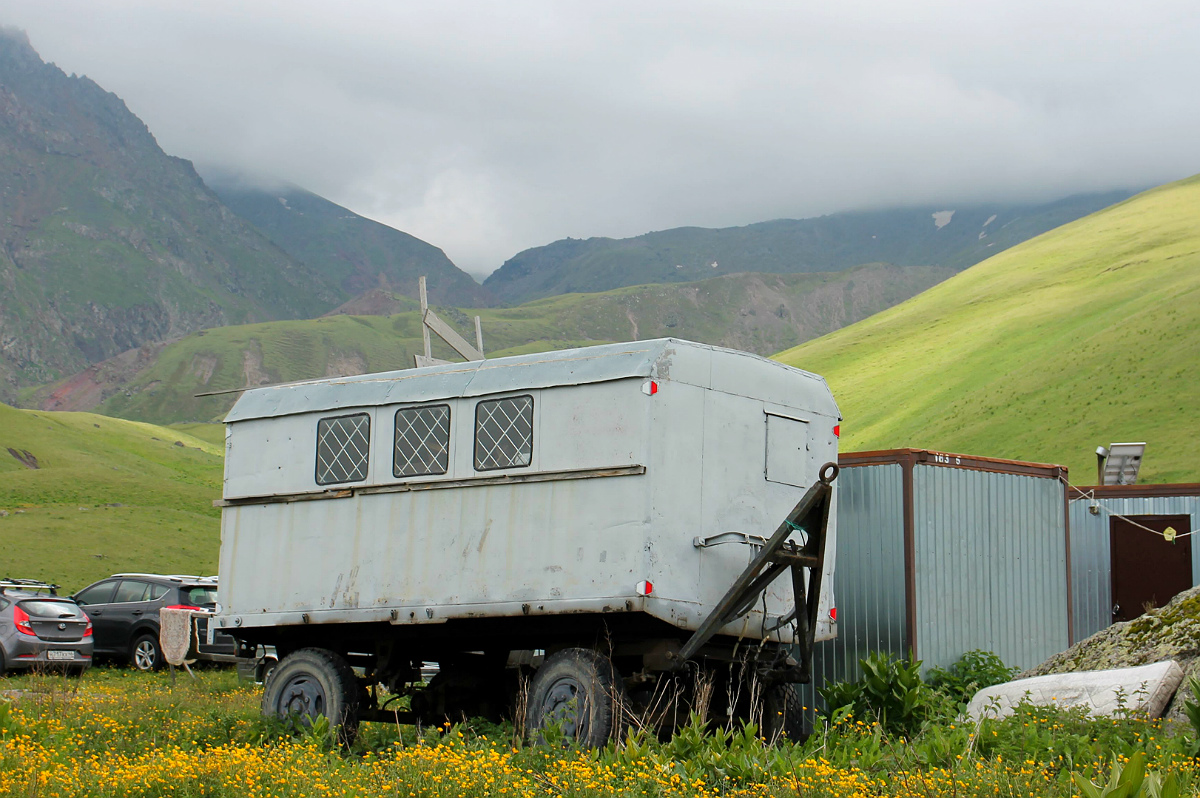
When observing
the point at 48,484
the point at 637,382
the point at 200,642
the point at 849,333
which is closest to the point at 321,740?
the point at 637,382

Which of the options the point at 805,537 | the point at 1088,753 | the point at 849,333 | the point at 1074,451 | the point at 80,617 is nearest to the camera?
the point at 1088,753

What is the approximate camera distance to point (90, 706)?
42.7 feet

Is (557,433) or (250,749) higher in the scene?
(557,433)

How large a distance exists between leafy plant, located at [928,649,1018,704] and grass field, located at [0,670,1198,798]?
2.30 metres

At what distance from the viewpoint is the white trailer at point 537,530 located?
32.5ft

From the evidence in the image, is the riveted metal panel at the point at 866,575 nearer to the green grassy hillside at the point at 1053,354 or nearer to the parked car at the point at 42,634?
the parked car at the point at 42,634

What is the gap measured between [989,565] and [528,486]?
722 centimetres

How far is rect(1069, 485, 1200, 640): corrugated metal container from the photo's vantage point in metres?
17.4

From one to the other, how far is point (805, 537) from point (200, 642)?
12.0 m

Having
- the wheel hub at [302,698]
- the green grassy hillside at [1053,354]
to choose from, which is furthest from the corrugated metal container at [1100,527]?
the green grassy hillside at [1053,354]

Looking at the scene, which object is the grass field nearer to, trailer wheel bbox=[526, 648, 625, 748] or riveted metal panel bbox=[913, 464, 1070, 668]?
trailer wheel bbox=[526, 648, 625, 748]

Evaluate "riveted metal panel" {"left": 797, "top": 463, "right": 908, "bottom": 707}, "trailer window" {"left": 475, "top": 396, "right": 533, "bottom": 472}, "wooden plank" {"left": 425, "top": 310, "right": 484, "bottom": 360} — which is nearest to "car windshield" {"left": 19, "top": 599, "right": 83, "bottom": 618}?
"wooden plank" {"left": 425, "top": 310, "right": 484, "bottom": 360}

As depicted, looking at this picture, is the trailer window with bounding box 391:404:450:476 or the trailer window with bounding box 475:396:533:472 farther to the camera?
the trailer window with bounding box 391:404:450:476

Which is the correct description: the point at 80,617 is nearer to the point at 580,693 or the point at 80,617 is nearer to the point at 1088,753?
the point at 580,693
